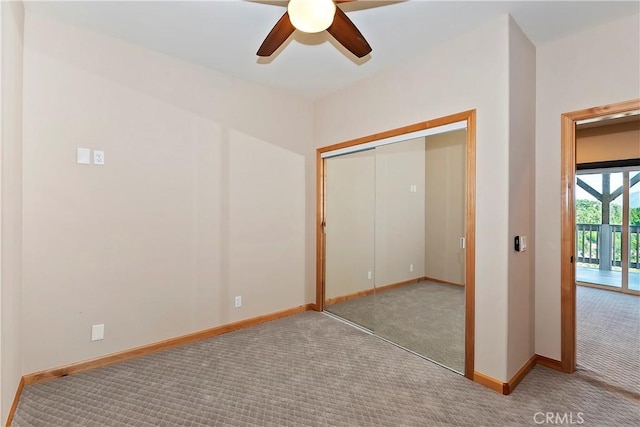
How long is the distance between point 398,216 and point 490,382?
2.17 meters

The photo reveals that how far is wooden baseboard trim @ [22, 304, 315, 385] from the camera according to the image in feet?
7.34

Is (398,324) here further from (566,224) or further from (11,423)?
(11,423)

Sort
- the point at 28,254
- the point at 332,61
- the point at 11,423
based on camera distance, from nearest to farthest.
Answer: the point at 11,423 < the point at 28,254 < the point at 332,61

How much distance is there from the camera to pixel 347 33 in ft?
5.91

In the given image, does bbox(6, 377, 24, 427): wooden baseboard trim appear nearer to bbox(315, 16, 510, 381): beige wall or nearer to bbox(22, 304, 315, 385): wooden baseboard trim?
bbox(22, 304, 315, 385): wooden baseboard trim

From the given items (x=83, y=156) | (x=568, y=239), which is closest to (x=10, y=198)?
(x=83, y=156)

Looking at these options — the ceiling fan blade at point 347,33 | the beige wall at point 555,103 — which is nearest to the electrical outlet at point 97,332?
the ceiling fan blade at point 347,33

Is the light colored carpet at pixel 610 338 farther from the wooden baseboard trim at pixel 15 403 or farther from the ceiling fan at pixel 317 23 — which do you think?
the wooden baseboard trim at pixel 15 403

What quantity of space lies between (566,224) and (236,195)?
3030 mm

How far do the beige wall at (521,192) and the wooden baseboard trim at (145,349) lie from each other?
235 cm

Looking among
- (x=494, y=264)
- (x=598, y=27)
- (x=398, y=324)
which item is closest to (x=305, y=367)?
(x=398, y=324)

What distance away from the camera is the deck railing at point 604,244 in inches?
187

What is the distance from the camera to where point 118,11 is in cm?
218

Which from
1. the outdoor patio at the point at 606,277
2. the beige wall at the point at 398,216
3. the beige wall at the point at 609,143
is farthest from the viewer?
the outdoor patio at the point at 606,277
